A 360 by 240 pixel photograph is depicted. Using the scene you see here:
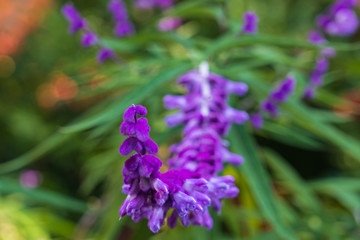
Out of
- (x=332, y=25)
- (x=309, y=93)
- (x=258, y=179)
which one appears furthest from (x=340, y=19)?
(x=258, y=179)

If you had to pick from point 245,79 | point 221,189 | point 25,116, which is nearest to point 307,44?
point 245,79

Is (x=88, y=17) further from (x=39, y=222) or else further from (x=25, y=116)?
(x=39, y=222)

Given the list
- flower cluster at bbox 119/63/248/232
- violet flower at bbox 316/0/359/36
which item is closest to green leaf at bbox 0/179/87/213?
flower cluster at bbox 119/63/248/232

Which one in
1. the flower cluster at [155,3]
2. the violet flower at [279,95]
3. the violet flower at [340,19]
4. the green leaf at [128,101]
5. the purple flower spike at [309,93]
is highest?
the flower cluster at [155,3]

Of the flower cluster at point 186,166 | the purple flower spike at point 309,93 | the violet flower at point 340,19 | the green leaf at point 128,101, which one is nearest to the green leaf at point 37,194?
the green leaf at point 128,101

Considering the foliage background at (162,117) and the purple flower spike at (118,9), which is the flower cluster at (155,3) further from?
the purple flower spike at (118,9)

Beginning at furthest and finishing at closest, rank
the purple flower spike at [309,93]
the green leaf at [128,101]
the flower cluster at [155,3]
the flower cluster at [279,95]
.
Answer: the flower cluster at [155,3] < the purple flower spike at [309,93] < the flower cluster at [279,95] < the green leaf at [128,101]

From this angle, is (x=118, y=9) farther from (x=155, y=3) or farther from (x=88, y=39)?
(x=155, y=3)
